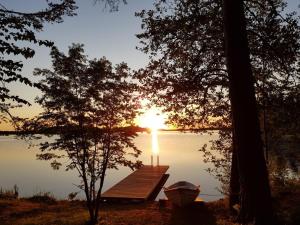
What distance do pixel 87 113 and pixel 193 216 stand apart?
7058 millimetres

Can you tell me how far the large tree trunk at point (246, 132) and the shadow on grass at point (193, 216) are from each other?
4.84m

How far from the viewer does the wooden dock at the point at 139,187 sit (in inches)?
835

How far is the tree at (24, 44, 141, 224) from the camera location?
1373 centimetres

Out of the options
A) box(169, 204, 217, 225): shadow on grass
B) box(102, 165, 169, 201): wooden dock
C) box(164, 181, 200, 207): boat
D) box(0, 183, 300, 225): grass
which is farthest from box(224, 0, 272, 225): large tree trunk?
box(102, 165, 169, 201): wooden dock

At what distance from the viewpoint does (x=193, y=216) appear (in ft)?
53.2

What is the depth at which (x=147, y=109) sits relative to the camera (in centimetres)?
1495

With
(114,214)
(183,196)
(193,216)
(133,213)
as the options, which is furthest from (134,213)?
(183,196)

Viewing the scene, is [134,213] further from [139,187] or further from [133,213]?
[139,187]

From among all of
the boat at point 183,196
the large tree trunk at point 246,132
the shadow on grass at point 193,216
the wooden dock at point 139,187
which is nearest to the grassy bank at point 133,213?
the shadow on grass at point 193,216

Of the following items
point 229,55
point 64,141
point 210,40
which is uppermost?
point 210,40

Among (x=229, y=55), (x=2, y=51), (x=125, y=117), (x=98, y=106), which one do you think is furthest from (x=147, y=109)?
(x=2, y=51)

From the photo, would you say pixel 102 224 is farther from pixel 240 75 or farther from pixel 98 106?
pixel 240 75

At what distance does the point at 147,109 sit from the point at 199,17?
4456 millimetres

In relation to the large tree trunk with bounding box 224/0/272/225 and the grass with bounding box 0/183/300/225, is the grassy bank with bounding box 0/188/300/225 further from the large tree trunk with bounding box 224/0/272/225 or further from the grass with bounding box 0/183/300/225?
the large tree trunk with bounding box 224/0/272/225
